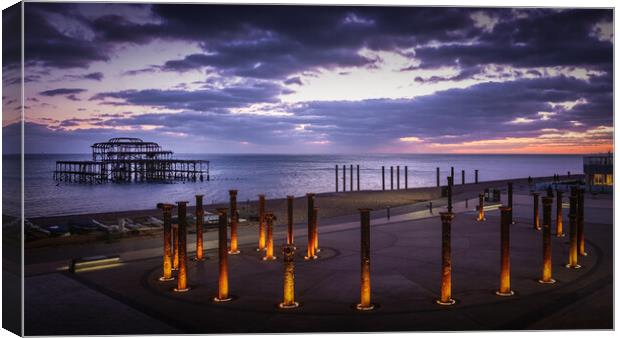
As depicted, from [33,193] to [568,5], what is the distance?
230 ft

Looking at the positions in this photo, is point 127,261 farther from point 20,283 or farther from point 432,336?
point 432,336

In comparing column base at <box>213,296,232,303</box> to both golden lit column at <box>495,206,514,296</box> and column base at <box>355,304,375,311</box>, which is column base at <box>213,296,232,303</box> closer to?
column base at <box>355,304,375,311</box>

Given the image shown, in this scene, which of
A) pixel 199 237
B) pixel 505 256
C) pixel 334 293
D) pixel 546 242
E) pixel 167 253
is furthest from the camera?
pixel 199 237

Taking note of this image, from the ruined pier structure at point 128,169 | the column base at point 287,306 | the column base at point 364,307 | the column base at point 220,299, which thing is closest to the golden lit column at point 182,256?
the column base at point 220,299

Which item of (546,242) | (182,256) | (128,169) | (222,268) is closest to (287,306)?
(222,268)

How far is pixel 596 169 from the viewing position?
45.2 meters

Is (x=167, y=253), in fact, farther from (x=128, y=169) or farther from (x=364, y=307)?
(x=128, y=169)

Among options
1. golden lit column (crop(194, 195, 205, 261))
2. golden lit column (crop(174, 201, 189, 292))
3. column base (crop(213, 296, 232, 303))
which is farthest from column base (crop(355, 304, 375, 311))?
golden lit column (crop(194, 195, 205, 261))

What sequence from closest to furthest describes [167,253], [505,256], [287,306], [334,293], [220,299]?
[287,306] → [220,299] → [505,256] → [334,293] → [167,253]

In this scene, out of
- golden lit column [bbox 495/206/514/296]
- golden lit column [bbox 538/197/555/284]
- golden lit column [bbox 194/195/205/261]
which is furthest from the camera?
golden lit column [bbox 194/195/205/261]

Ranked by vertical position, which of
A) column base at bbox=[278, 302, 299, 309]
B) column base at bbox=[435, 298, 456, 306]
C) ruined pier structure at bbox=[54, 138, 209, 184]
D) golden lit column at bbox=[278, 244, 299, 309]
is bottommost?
column base at bbox=[278, 302, 299, 309]

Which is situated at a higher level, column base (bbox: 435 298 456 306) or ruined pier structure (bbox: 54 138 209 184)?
ruined pier structure (bbox: 54 138 209 184)

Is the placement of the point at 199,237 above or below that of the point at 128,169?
below

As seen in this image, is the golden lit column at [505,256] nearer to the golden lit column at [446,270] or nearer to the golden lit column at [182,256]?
the golden lit column at [446,270]
